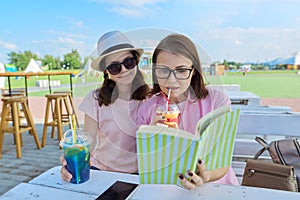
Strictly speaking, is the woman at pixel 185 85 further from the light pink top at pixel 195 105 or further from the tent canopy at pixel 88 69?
the tent canopy at pixel 88 69

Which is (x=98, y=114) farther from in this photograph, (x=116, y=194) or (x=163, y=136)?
(x=163, y=136)

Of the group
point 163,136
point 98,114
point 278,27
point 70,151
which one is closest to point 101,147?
point 98,114

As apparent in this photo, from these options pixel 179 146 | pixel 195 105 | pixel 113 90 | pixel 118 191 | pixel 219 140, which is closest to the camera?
pixel 179 146

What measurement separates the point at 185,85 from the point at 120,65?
0.76ft

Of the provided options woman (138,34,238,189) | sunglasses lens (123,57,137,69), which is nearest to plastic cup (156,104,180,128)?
woman (138,34,238,189)

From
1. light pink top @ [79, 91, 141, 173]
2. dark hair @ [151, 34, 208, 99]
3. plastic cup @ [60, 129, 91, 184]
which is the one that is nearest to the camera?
dark hair @ [151, 34, 208, 99]

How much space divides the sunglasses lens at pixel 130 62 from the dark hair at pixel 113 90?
0.03 m

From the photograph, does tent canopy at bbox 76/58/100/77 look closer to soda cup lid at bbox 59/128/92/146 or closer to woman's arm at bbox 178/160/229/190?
soda cup lid at bbox 59/128/92/146

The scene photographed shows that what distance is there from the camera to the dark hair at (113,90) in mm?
798

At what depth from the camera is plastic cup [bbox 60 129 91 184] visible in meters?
0.73

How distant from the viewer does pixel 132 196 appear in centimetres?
66

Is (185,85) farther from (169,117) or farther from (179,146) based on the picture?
(179,146)

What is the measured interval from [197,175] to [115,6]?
1.73 feet

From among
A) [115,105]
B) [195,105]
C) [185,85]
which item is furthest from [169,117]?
[115,105]
